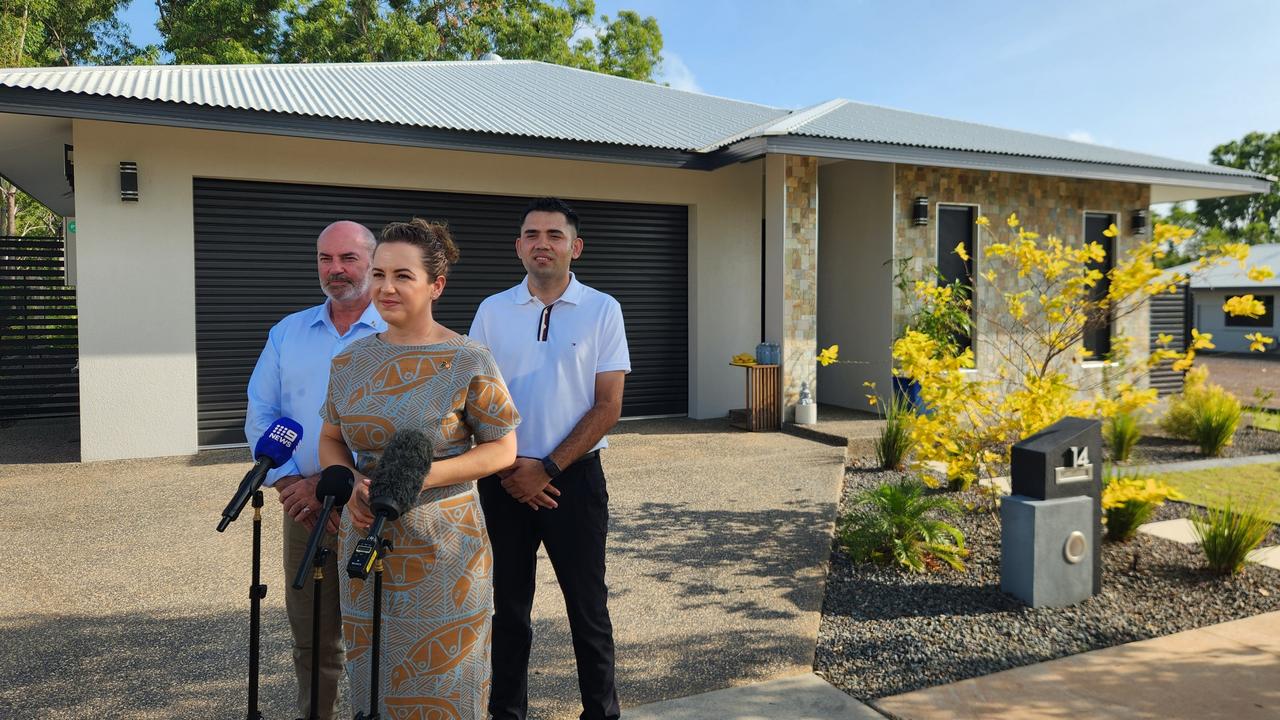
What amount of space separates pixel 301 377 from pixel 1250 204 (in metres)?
64.4

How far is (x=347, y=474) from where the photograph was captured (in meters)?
1.98

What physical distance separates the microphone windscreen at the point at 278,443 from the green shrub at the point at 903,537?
349 centimetres

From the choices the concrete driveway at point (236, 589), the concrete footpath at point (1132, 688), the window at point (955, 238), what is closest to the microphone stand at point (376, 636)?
the concrete driveway at point (236, 589)

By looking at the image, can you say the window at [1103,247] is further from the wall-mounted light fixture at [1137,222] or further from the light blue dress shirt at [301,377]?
the light blue dress shirt at [301,377]

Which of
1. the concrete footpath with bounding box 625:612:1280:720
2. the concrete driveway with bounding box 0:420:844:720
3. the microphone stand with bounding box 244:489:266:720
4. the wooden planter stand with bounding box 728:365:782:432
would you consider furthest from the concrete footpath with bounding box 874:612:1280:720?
the wooden planter stand with bounding box 728:365:782:432

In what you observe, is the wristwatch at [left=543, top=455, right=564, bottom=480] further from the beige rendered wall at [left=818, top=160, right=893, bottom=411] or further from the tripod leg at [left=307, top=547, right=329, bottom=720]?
the beige rendered wall at [left=818, top=160, right=893, bottom=411]

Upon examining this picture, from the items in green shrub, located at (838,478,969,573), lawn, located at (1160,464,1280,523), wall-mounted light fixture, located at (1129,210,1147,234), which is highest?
wall-mounted light fixture, located at (1129,210,1147,234)

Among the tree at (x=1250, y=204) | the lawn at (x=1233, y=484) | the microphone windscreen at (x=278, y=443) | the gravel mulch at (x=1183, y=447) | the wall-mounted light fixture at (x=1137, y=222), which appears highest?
the tree at (x=1250, y=204)

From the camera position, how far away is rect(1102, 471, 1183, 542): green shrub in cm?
464

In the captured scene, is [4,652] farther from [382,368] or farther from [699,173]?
[699,173]

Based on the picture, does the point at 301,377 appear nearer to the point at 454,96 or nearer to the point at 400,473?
the point at 400,473

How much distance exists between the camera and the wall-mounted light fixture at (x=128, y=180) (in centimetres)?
803

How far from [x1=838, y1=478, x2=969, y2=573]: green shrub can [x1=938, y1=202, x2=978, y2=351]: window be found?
21.5 feet

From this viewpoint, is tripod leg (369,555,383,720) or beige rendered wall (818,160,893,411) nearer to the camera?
tripod leg (369,555,383,720)
